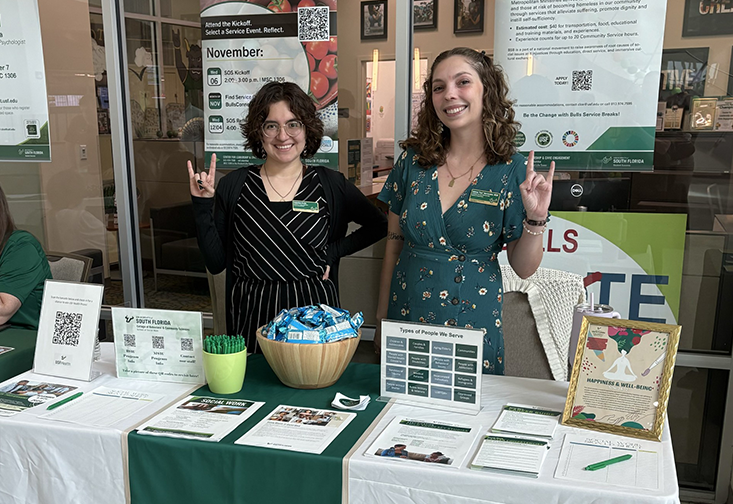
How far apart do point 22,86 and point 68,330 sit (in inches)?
85.1

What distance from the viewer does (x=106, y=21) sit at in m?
3.23

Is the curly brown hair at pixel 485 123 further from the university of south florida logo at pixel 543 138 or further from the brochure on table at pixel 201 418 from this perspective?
the brochure on table at pixel 201 418

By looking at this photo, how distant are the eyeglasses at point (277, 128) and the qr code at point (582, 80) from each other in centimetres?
121

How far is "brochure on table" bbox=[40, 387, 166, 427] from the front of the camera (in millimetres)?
1484

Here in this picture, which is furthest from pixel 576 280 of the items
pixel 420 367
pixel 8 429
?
pixel 8 429

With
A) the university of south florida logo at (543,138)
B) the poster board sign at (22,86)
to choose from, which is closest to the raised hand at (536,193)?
the university of south florida logo at (543,138)

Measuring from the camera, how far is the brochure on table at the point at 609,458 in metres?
1.21

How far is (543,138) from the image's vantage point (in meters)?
2.72

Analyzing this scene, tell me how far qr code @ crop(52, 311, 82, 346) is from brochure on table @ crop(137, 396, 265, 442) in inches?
15.4

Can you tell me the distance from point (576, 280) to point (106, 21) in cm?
255

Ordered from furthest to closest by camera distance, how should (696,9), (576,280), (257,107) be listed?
(576,280)
(696,9)
(257,107)

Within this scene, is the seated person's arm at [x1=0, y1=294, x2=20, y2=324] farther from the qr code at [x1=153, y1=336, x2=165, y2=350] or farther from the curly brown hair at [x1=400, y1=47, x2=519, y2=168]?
the curly brown hair at [x1=400, y1=47, x2=519, y2=168]

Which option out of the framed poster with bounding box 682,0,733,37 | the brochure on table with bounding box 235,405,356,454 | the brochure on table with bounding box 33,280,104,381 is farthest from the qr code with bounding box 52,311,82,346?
the framed poster with bounding box 682,0,733,37

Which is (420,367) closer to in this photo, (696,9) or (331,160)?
(331,160)
